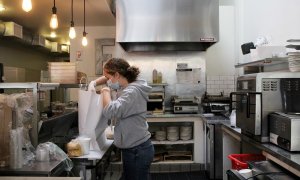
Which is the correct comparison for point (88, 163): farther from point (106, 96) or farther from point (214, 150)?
point (214, 150)

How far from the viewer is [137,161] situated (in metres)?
2.42

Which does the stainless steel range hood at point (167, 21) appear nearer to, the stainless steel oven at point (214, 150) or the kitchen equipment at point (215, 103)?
the kitchen equipment at point (215, 103)

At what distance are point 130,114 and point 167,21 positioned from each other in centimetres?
281

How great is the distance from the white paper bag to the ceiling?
238cm

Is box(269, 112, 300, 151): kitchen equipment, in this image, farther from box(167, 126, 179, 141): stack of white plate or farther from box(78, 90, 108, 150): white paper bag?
box(167, 126, 179, 141): stack of white plate

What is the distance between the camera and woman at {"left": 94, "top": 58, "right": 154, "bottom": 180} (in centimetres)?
235

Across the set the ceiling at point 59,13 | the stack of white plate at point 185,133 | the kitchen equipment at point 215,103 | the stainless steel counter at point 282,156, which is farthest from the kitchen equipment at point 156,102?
the stainless steel counter at point 282,156

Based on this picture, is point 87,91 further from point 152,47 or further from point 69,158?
point 152,47

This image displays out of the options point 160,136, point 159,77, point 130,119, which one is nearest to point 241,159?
point 130,119

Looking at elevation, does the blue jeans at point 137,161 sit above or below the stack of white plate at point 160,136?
above

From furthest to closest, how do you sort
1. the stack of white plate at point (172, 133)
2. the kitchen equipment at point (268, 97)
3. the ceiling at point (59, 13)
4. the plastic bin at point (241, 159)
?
the stack of white plate at point (172, 133) → the ceiling at point (59, 13) → the plastic bin at point (241, 159) → the kitchen equipment at point (268, 97)

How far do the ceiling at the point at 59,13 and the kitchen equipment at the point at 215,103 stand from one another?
7.13 feet

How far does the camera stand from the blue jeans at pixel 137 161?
2.41m

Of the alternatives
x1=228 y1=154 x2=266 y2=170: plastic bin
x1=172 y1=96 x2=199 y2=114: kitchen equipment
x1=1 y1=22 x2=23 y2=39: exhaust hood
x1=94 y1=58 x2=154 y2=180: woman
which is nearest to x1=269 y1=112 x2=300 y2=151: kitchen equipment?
x1=228 y1=154 x2=266 y2=170: plastic bin
